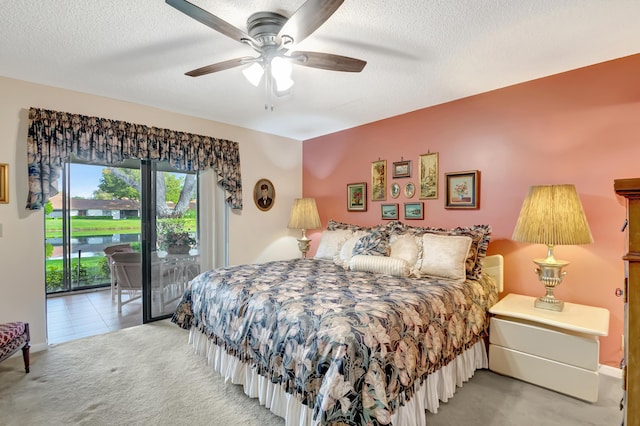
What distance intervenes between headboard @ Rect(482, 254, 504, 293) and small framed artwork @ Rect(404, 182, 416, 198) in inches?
43.1

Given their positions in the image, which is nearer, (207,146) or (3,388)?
(3,388)

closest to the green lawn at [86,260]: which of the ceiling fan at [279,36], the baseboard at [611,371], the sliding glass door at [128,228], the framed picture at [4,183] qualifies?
the sliding glass door at [128,228]

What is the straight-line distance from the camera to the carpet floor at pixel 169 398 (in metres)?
1.89

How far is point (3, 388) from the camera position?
219 cm

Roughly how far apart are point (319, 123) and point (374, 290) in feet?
8.63

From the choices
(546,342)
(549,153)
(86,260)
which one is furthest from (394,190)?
(86,260)

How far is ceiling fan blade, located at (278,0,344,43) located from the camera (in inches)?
54.7

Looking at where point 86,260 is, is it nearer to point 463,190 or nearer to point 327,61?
point 327,61

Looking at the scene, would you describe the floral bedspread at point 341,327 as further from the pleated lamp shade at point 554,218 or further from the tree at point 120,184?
the tree at point 120,184

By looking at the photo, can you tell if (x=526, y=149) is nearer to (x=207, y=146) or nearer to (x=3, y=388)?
(x=207, y=146)

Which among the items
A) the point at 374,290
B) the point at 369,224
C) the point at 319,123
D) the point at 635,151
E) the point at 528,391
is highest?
the point at 319,123

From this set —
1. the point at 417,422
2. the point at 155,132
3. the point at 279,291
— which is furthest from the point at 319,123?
the point at 417,422

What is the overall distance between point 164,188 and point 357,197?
2465 mm

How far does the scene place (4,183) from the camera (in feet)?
8.79
